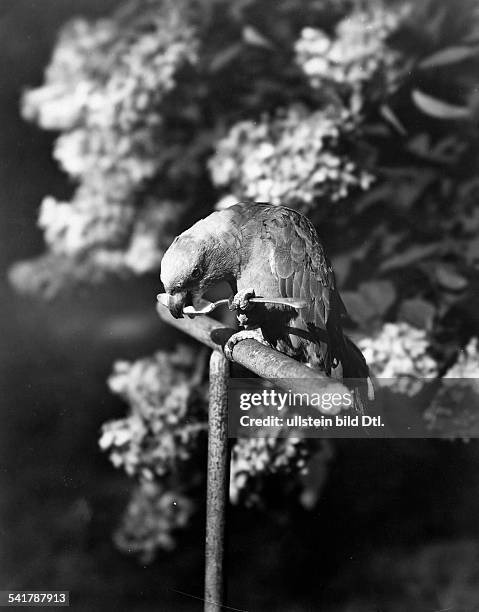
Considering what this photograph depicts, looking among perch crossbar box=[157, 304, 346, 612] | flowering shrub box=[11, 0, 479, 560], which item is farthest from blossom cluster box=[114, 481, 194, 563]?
perch crossbar box=[157, 304, 346, 612]

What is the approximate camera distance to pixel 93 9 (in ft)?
3.57

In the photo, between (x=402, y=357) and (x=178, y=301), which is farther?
(x=402, y=357)

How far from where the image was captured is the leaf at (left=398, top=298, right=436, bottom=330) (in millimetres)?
1097

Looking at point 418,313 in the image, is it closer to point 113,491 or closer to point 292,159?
point 292,159

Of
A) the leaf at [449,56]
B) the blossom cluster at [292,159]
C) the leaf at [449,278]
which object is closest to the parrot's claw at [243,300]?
the blossom cluster at [292,159]

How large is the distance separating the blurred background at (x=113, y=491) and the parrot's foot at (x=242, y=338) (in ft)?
0.95

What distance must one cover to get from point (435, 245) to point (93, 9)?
0.67 meters

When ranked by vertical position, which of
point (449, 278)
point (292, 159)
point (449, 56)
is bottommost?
point (449, 278)

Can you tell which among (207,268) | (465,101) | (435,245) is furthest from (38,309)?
(465,101)

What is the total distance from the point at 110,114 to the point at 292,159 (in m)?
0.32

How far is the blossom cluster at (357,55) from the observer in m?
1.07

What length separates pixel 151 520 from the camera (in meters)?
→ 1.15

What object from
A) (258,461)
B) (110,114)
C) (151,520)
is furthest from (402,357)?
(110,114)

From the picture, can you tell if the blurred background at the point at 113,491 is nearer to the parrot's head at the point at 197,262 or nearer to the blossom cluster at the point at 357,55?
the blossom cluster at the point at 357,55
